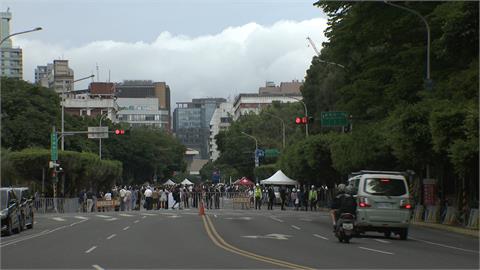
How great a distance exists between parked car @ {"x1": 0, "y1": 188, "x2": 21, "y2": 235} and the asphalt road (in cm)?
105

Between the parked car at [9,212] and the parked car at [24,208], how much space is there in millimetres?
761

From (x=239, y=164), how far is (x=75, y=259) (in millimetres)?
117994

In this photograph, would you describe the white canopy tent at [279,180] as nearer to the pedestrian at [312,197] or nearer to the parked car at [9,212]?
the pedestrian at [312,197]

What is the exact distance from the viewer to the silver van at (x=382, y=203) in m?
26.7

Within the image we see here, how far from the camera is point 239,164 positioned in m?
137

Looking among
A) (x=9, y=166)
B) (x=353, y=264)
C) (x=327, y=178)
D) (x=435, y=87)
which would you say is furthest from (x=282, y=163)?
(x=353, y=264)

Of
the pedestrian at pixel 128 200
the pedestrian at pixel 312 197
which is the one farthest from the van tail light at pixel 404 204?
the pedestrian at pixel 128 200

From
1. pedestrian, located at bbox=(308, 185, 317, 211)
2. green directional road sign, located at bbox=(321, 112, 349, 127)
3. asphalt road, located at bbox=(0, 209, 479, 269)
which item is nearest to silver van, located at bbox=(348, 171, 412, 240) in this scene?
asphalt road, located at bbox=(0, 209, 479, 269)

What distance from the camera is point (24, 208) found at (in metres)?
33.8

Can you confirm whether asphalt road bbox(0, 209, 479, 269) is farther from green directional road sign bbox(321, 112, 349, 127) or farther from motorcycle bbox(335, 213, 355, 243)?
green directional road sign bbox(321, 112, 349, 127)

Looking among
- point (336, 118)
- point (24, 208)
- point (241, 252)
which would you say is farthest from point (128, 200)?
point (241, 252)

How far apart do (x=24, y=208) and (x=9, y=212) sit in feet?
Answer: 10.3

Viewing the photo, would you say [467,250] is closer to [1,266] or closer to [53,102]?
[1,266]

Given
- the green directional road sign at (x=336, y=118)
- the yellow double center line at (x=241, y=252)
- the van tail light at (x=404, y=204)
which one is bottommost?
the yellow double center line at (x=241, y=252)
